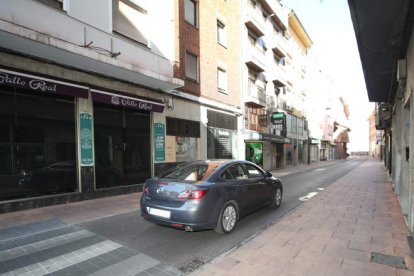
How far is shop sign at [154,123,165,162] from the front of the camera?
11.9 metres

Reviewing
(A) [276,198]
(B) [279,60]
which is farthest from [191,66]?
(B) [279,60]

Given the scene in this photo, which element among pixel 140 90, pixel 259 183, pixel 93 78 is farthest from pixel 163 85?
pixel 259 183

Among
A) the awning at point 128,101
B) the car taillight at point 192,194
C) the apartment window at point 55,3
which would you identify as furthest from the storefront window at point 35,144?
the car taillight at point 192,194

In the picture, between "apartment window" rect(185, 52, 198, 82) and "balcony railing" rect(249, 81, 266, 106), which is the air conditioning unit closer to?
"apartment window" rect(185, 52, 198, 82)

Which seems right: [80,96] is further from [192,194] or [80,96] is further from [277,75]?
[277,75]

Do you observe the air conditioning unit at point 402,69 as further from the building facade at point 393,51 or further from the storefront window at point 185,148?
the storefront window at point 185,148

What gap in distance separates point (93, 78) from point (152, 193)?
228 inches

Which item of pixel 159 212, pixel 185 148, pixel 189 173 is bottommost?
pixel 159 212

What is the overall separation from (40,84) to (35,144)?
1788 mm

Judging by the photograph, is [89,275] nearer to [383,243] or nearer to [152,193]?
[152,193]

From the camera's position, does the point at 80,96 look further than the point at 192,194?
Yes

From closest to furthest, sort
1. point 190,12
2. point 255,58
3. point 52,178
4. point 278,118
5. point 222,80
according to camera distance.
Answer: point 52,178
point 190,12
point 222,80
point 255,58
point 278,118

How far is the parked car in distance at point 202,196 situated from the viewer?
4.94 metres

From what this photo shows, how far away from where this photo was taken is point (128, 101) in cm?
1018
